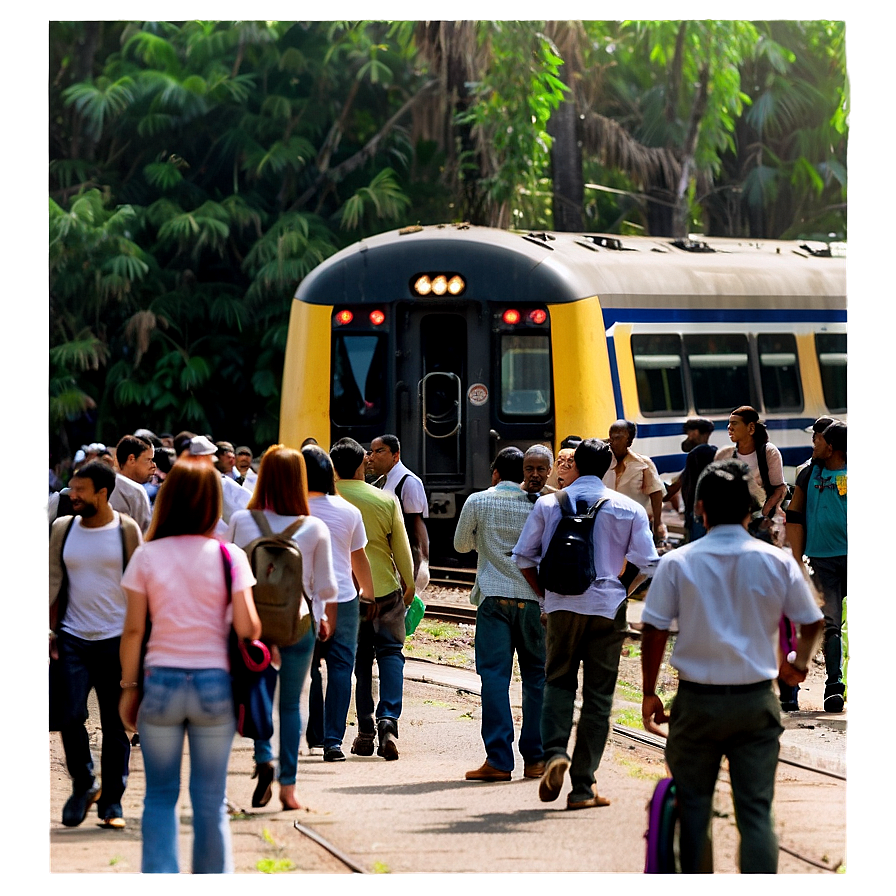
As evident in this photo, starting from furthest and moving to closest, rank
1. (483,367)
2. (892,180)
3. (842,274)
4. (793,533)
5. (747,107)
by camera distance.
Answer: (747,107) < (842,274) < (483,367) < (793,533) < (892,180)

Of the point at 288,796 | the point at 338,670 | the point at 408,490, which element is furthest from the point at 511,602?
the point at 408,490

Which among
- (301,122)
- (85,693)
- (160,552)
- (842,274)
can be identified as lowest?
(85,693)

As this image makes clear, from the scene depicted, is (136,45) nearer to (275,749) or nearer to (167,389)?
(167,389)

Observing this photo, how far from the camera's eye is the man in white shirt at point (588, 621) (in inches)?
Answer: 283

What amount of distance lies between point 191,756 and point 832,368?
13557 millimetres

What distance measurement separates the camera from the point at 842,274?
61.1 ft

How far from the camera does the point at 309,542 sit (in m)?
6.71

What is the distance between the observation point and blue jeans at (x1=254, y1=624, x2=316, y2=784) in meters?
6.92

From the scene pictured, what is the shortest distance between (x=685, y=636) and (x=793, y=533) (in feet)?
12.8

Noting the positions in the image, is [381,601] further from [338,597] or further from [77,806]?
[77,806]

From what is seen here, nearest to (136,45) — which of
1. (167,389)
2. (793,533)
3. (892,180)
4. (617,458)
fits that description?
(167,389)

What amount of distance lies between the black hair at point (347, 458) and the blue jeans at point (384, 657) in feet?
2.23

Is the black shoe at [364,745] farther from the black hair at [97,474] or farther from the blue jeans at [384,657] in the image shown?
the black hair at [97,474]

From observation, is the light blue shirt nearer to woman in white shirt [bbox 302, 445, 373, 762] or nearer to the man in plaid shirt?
the man in plaid shirt
